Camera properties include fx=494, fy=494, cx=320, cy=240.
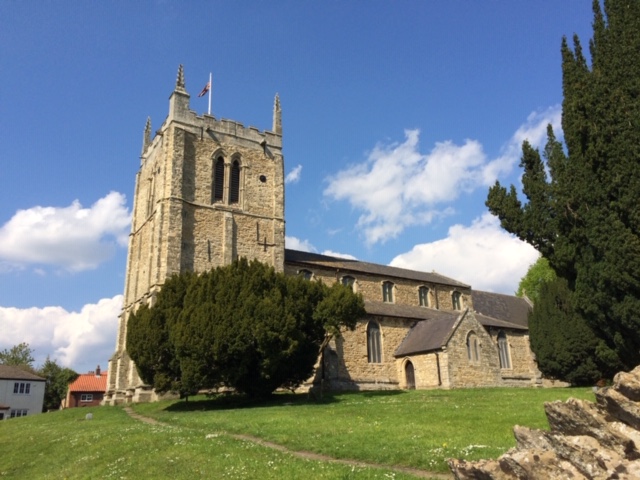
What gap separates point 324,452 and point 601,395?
278 inches

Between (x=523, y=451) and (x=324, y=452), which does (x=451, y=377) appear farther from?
(x=523, y=451)

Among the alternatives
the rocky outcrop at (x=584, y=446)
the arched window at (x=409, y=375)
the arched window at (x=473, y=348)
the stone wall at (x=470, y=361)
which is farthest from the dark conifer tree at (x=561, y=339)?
the rocky outcrop at (x=584, y=446)

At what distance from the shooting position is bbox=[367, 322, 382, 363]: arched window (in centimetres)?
3291

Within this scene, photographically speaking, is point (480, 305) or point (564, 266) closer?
point (564, 266)

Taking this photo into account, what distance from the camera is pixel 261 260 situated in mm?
34156

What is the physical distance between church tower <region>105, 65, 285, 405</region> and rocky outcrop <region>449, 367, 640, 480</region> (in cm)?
2701

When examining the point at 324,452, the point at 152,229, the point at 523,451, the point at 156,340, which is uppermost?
the point at 152,229

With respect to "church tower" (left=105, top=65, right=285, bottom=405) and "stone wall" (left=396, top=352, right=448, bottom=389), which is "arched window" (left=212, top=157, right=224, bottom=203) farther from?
"stone wall" (left=396, top=352, right=448, bottom=389)

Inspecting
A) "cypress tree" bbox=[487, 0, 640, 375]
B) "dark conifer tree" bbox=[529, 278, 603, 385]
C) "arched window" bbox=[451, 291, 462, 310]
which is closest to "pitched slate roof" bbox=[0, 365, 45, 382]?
"arched window" bbox=[451, 291, 462, 310]

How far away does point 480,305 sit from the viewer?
43.5 metres

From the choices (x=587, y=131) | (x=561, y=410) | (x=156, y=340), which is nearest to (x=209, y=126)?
(x=156, y=340)

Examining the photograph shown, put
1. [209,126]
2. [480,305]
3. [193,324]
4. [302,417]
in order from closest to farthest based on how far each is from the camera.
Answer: [302,417] < [193,324] < [209,126] < [480,305]

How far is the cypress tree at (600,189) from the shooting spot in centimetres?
1288

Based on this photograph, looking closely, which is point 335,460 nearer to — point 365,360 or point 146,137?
point 365,360
